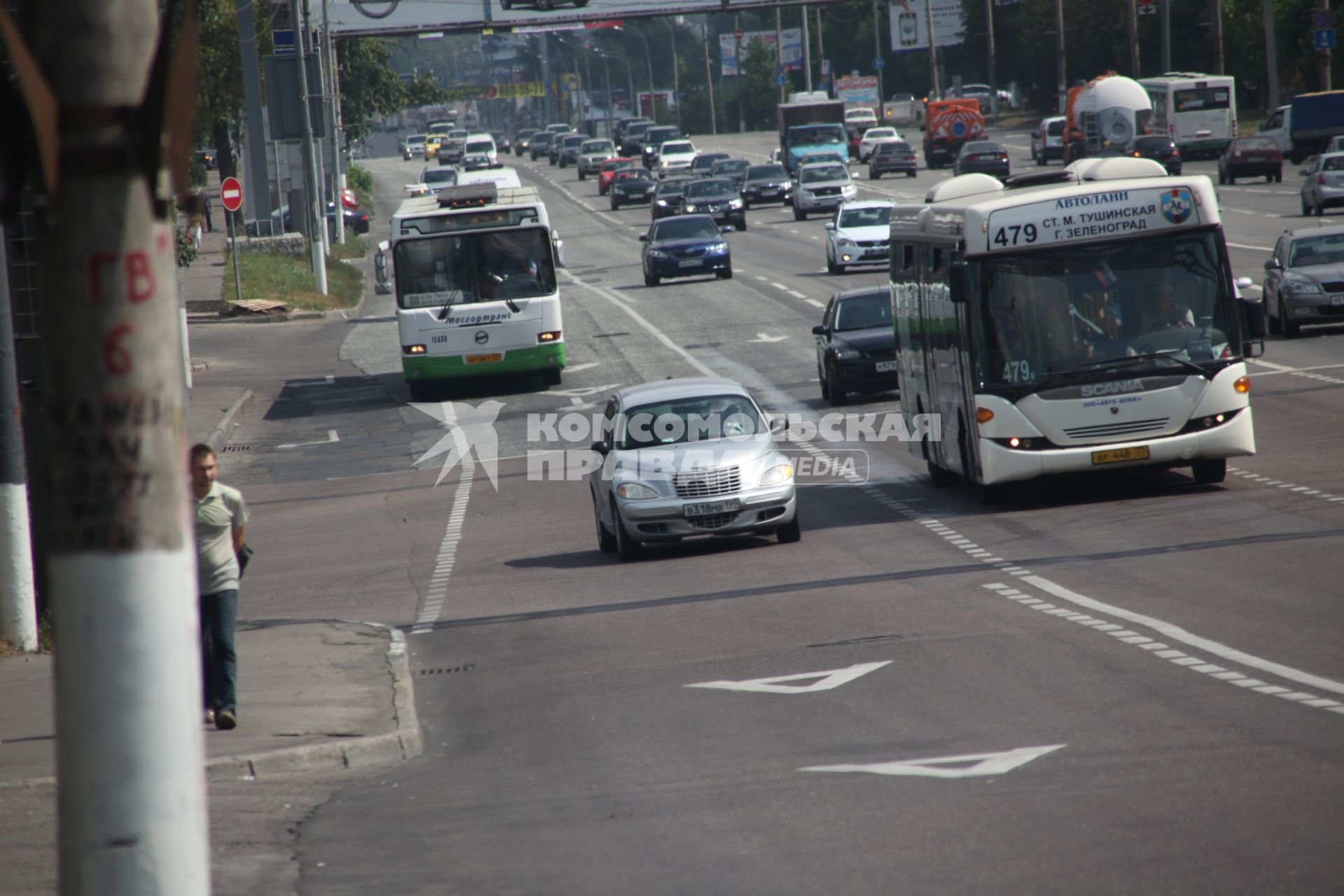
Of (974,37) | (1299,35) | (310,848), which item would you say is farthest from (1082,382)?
(974,37)

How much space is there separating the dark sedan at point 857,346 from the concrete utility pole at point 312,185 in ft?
77.5

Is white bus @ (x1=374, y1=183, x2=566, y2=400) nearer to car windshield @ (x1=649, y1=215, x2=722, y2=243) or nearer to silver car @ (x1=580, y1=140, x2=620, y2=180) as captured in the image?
car windshield @ (x1=649, y1=215, x2=722, y2=243)

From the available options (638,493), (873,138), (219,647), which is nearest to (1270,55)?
(873,138)

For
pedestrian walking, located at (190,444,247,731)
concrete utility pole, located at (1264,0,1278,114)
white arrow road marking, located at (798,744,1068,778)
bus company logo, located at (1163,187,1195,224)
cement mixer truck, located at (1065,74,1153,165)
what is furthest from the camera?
cement mixer truck, located at (1065,74,1153,165)

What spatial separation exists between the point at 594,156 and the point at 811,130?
2061 centimetres

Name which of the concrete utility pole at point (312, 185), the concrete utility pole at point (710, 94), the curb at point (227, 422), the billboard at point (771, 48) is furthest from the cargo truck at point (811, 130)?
the billboard at point (771, 48)

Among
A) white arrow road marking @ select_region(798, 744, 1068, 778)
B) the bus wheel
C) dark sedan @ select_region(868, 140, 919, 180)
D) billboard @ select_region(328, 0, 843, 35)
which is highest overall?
billboard @ select_region(328, 0, 843, 35)

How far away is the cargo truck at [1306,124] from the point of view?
68.5 metres

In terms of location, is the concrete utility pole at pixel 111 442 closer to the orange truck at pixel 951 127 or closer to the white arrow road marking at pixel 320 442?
the white arrow road marking at pixel 320 442

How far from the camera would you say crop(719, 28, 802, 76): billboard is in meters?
150

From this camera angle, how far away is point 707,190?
2516 inches

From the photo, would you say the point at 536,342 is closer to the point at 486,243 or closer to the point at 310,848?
the point at 486,243

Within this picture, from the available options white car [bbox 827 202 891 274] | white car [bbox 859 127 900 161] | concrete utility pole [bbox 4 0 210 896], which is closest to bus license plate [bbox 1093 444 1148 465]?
concrete utility pole [bbox 4 0 210 896]

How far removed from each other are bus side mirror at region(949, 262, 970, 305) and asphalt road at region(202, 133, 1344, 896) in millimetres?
2118
